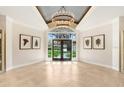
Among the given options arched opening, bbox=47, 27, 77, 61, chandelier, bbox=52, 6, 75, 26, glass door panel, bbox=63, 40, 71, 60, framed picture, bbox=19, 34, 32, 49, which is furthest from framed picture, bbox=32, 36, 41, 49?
chandelier, bbox=52, 6, 75, 26

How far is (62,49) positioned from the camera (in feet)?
45.1

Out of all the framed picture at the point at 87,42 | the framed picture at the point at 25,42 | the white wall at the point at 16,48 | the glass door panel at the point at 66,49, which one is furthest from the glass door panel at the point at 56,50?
the framed picture at the point at 25,42

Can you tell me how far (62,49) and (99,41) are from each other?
4.55 m

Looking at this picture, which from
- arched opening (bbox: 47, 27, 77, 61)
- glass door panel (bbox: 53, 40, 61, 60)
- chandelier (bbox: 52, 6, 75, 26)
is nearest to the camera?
chandelier (bbox: 52, 6, 75, 26)

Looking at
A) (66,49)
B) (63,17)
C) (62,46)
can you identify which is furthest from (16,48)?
(66,49)

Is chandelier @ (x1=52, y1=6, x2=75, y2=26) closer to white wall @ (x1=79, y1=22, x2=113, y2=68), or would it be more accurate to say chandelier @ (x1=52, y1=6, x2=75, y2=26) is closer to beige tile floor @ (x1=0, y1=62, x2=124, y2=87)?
white wall @ (x1=79, y1=22, x2=113, y2=68)

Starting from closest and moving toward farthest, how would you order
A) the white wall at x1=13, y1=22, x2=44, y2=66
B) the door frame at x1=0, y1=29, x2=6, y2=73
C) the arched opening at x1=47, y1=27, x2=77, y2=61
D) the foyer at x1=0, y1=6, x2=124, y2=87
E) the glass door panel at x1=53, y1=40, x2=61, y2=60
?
the foyer at x1=0, y1=6, x2=124, y2=87 < the door frame at x1=0, y1=29, x2=6, y2=73 < the white wall at x1=13, y1=22, x2=44, y2=66 < the arched opening at x1=47, y1=27, x2=77, y2=61 < the glass door panel at x1=53, y1=40, x2=61, y2=60

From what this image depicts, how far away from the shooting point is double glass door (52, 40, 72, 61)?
13.6 metres

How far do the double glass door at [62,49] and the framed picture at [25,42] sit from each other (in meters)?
3.52

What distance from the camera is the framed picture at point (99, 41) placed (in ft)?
31.4

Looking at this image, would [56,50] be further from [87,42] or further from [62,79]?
[62,79]

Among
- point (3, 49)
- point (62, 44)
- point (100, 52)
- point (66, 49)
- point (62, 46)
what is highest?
point (62, 44)

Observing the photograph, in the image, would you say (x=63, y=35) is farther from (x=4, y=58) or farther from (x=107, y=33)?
(x=4, y=58)
